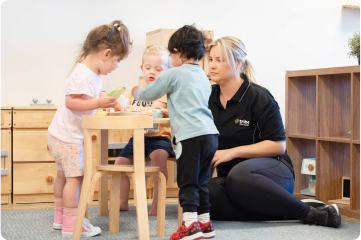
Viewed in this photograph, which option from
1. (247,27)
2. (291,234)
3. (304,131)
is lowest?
(291,234)

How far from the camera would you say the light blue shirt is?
81.4 inches

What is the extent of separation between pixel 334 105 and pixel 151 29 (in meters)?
1.40

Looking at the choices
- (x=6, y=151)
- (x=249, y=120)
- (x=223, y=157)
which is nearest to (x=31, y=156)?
(x=6, y=151)

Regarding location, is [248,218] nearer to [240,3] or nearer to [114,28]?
[114,28]

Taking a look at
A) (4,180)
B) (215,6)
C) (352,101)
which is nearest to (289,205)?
(352,101)

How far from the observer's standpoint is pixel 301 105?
133 inches

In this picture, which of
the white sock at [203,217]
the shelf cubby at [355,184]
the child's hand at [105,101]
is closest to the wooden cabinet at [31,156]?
the child's hand at [105,101]

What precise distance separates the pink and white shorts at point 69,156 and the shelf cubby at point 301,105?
162cm

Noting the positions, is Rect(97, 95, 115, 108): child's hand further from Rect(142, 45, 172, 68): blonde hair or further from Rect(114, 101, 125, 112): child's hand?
Rect(142, 45, 172, 68): blonde hair

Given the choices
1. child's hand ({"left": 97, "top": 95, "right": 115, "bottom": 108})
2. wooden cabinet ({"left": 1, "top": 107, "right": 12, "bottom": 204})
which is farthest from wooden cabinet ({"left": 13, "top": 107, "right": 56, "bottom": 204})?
child's hand ({"left": 97, "top": 95, "right": 115, "bottom": 108})

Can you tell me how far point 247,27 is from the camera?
3.98 m

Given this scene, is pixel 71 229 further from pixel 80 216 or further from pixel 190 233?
pixel 190 233

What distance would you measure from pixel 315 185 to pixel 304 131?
14.1 inches

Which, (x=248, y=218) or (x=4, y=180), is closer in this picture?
(x=248, y=218)
